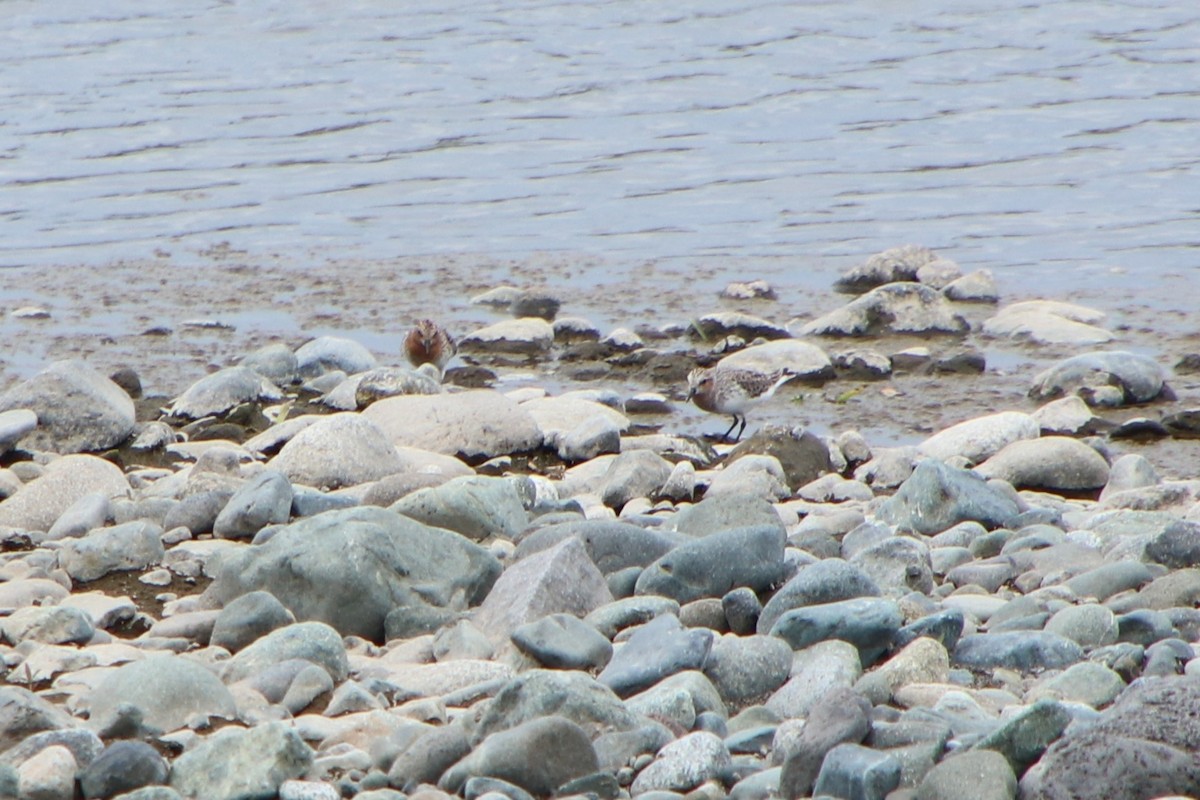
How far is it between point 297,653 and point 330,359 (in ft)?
15.9

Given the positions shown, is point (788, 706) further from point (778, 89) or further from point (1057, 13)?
point (1057, 13)

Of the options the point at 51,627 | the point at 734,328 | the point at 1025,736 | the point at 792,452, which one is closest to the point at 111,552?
the point at 51,627

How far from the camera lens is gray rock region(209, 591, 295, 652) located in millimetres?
4668

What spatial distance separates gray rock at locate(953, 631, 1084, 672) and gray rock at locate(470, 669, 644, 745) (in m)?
1.06

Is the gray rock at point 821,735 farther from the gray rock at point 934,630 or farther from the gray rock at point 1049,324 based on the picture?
the gray rock at point 1049,324

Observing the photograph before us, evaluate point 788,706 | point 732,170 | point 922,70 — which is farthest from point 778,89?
point 788,706

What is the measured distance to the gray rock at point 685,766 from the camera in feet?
11.8

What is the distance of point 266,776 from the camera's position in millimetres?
3594

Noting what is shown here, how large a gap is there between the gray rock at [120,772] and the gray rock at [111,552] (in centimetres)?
189

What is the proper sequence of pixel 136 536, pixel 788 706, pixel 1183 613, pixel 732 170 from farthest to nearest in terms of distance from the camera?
pixel 732 170, pixel 136 536, pixel 1183 613, pixel 788 706

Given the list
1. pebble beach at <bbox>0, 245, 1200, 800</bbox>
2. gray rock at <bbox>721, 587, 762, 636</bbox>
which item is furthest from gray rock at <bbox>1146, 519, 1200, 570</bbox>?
gray rock at <bbox>721, 587, 762, 636</bbox>

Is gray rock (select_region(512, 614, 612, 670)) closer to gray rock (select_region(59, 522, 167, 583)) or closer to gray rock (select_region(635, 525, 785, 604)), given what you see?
gray rock (select_region(635, 525, 785, 604))

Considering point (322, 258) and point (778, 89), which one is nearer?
point (322, 258)

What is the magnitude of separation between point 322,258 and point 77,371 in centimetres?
457
